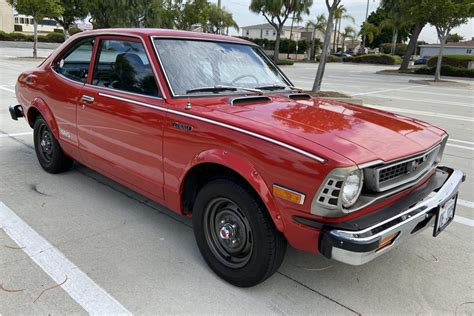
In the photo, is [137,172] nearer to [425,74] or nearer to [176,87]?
[176,87]

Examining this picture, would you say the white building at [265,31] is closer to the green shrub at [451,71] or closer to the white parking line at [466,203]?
the green shrub at [451,71]

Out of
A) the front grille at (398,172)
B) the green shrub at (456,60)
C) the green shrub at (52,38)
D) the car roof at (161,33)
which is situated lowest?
the front grille at (398,172)

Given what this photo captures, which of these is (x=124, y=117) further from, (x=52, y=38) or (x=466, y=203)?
(x=52, y=38)

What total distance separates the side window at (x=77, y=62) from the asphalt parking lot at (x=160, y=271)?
49.5 inches

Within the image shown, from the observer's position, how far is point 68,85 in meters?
4.25

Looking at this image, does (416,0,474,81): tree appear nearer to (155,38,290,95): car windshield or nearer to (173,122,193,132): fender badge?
(155,38,290,95): car windshield

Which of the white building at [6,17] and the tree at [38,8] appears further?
the white building at [6,17]

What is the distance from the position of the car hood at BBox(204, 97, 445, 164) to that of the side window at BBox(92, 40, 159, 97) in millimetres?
772

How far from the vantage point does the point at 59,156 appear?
15.5 ft

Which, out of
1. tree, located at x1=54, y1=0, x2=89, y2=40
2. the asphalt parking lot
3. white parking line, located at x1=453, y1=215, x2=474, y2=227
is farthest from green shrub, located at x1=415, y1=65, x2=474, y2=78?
white parking line, located at x1=453, y1=215, x2=474, y2=227

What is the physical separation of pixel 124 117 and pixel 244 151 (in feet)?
4.52

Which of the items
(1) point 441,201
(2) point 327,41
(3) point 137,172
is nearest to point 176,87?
(3) point 137,172

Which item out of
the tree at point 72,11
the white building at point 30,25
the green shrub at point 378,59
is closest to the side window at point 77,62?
the tree at point 72,11

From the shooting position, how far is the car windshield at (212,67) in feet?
10.9
